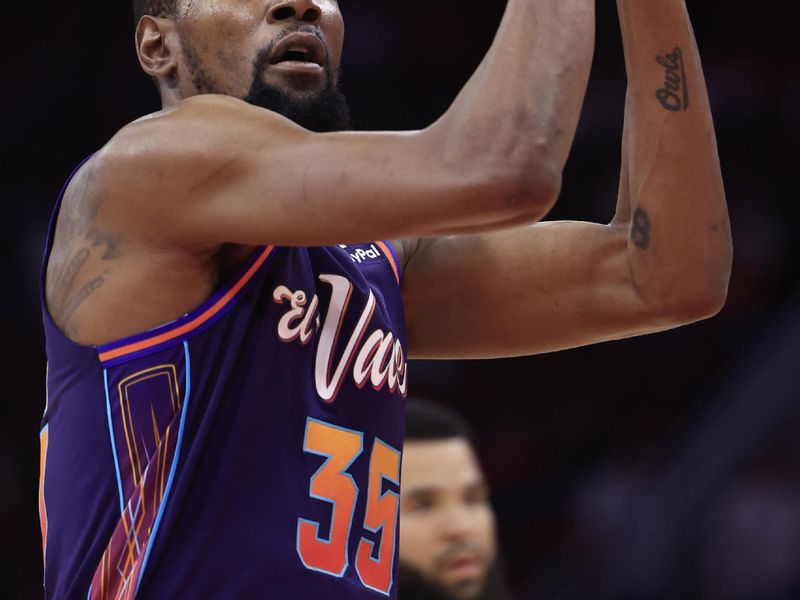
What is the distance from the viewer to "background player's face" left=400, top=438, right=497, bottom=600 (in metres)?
4.62

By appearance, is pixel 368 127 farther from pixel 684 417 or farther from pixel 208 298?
pixel 208 298

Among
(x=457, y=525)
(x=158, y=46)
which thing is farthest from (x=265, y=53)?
(x=457, y=525)

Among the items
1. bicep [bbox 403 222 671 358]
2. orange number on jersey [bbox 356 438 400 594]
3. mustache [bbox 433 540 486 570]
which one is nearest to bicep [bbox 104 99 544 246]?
orange number on jersey [bbox 356 438 400 594]

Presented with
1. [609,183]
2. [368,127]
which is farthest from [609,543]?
[368,127]

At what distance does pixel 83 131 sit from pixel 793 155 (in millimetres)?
4795

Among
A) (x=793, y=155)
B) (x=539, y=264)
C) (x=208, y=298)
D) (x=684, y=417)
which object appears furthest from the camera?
(x=793, y=155)

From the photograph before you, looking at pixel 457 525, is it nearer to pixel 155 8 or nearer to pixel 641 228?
pixel 641 228

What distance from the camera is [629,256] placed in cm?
279

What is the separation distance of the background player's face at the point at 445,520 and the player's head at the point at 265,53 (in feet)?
7.10

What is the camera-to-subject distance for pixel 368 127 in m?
9.25

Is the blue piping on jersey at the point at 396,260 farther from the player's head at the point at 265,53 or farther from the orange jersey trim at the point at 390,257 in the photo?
the player's head at the point at 265,53

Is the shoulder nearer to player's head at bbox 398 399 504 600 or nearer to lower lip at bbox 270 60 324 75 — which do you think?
lower lip at bbox 270 60 324 75

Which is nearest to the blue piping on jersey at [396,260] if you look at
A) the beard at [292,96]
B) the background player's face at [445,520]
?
the beard at [292,96]

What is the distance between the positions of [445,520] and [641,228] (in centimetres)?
217
